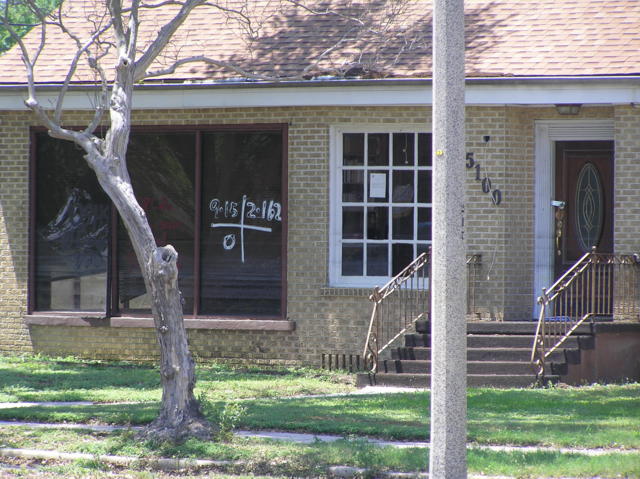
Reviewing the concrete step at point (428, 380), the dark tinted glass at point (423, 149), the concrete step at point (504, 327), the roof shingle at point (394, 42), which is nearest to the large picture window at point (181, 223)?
the roof shingle at point (394, 42)

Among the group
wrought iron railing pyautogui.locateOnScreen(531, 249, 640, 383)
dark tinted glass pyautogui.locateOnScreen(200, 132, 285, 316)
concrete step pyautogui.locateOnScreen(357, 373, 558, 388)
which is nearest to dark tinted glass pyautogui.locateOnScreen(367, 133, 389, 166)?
dark tinted glass pyautogui.locateOnScreen(200, 132, 285, 316)

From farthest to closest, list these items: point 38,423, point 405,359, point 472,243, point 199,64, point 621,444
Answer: point 199,64 → point 472,243 → point 405,359 → point 38,423 → point 621,444

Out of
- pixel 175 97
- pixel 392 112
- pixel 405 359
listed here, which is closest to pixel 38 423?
pixel 405 359

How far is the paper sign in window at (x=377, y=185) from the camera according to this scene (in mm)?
13688

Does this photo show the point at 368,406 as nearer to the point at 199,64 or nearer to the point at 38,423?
the point at 38,423

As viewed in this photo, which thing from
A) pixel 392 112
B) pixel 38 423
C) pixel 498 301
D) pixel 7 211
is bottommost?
pixel 38 423

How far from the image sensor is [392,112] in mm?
13469

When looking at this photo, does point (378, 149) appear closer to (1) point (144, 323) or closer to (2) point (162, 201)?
(2) point (162, 201)

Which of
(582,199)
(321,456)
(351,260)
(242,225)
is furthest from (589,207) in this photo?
(321,456)

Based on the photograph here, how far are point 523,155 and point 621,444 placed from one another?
238 inches

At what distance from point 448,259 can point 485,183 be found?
Answer: 734cm

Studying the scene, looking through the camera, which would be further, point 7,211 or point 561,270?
point 7,211

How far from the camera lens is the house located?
1302 cm

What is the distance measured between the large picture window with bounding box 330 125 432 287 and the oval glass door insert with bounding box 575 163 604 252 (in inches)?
84.7
